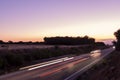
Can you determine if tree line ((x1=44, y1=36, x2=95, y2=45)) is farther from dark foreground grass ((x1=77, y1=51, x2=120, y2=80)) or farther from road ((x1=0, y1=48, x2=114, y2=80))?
dark foreground grass ((x1=77, y1=51, x2=120, y2=80))

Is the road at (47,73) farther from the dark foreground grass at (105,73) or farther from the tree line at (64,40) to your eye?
the tree line at (64,40)

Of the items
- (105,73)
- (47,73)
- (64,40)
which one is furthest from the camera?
(64,40)

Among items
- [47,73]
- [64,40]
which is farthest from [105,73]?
[64,40]

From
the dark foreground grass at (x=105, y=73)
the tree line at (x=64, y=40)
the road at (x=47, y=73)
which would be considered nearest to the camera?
the dark foreground grass at (x=105, y=73)

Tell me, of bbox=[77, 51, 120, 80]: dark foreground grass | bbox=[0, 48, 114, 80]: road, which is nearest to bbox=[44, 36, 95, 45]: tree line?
bbox=[0, 48, 114, 80]: road

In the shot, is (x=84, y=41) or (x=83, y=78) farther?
(x=84, y=41)

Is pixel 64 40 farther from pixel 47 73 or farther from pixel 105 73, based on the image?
pixel 105 73

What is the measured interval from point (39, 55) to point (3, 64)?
15948mm

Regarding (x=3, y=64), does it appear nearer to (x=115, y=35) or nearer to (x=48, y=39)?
(x=115, y=35)

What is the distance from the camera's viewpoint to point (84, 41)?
16488 centimetres

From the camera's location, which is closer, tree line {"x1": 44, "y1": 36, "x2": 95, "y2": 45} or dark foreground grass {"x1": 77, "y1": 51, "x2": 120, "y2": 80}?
dark foreground grass {"x1": 77, "y1": 51, "x2": 120, "y2": 80}

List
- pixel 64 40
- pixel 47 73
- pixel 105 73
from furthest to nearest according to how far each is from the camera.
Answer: pixel 64 40
pixel 47 73
pixel 105 73

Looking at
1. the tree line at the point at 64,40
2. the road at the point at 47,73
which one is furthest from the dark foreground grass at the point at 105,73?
the tree line at the point at 64,40

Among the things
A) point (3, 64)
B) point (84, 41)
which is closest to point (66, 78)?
point (3, 64)
